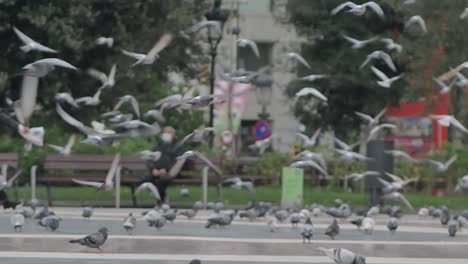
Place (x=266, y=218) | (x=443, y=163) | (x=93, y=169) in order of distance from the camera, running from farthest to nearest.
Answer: (x=443, y=163)
(x=93, y=169)
(x=266, y=218)

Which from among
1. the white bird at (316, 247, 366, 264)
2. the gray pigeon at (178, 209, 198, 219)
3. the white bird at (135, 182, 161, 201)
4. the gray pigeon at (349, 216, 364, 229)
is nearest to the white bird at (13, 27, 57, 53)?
the white bird at (135, 182, 161, 201)

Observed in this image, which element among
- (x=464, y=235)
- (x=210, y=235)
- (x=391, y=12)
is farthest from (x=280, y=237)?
(x=391, y=12)

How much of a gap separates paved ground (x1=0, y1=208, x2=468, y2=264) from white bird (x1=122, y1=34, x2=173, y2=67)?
400 centimetres

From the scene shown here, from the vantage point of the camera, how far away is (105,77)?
27.5 meters

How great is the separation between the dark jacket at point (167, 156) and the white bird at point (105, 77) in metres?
1.57

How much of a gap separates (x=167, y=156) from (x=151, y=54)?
87.0 inches

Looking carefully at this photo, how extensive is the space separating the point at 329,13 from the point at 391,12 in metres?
1.76

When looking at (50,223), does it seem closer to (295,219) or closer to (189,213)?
(295,219)

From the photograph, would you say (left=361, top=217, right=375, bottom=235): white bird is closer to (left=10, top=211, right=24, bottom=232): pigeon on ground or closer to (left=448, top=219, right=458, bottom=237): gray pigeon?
(left=448, top=219, right=458, bottom=237): gray pigeon

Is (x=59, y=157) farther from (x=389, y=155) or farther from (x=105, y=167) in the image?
(x=389, y=155)

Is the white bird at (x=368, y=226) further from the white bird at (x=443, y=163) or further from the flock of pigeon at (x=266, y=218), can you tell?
the white bird at (x=443, y=163)

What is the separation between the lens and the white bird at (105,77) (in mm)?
26281

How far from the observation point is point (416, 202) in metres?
27.3

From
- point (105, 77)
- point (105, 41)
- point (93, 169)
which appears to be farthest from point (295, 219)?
point (105, 77)
